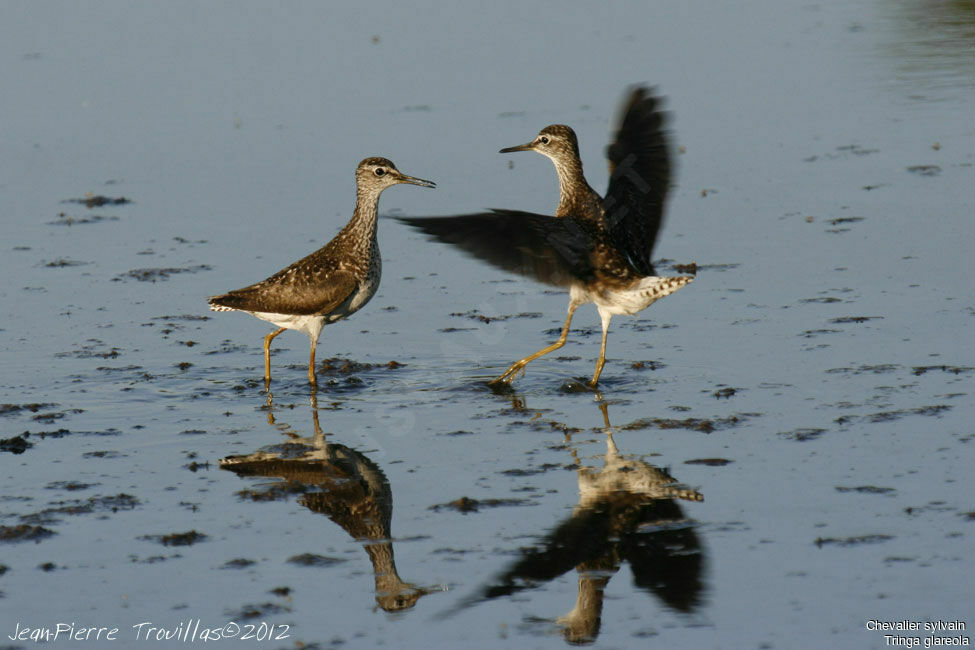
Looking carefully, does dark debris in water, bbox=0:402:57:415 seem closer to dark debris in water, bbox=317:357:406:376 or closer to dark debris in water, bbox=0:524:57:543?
dark debris in water, bbox=317:357:406:376

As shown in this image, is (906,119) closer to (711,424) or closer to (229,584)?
(711,424)

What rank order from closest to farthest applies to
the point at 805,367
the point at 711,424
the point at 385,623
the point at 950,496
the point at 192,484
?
the point at 385,623, the point at 950,496, the point at 192,484, the point at 711,424, the point at 805,367

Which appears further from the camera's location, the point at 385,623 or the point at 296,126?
the point at 296,126

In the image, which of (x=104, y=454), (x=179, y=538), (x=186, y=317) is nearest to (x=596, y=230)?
(x=186, y=317)

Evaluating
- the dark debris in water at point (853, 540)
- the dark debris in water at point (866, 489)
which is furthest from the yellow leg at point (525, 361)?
the dark debris in water at point (853, 540)

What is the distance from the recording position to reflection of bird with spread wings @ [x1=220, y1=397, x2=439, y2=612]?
21.4 ft

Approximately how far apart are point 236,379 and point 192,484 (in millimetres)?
2105

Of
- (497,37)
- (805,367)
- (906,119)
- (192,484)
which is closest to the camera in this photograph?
(192,484)

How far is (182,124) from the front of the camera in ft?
53.0

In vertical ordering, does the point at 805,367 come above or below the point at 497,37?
below

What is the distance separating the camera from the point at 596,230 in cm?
973

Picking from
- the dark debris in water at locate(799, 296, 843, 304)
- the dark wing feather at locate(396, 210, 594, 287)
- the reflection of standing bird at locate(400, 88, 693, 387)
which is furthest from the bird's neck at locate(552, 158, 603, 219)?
the dark debris in water at locate(799, 296, 843, 304)

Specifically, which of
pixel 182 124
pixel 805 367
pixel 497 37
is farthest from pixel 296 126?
pixel 805 367

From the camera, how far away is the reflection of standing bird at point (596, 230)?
28.8ft
